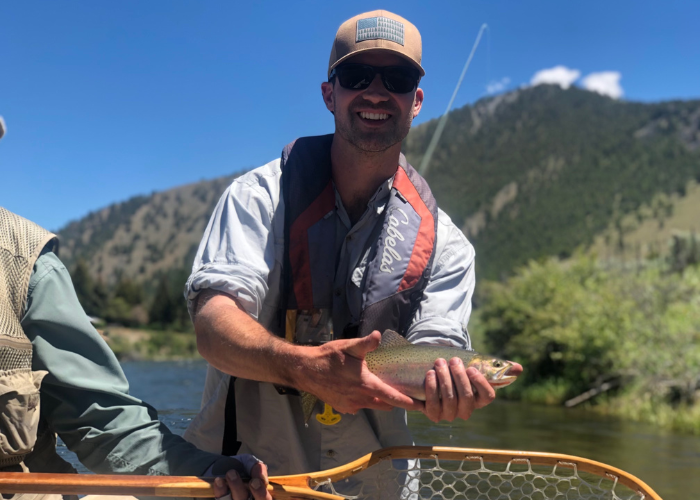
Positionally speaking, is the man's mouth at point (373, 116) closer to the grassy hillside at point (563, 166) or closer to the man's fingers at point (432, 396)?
the man's fingers at point (432, 396)

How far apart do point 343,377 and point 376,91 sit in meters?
1.30

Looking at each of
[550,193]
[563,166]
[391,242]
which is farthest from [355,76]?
[563,166]

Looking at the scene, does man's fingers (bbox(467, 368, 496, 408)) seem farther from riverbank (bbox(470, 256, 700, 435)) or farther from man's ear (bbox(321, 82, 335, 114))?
riverbank (bbox(470, 256, 700, 435))

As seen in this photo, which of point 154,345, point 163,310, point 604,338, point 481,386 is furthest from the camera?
point 163,310

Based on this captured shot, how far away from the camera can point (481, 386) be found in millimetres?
2254

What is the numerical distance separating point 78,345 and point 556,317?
32.9 metres

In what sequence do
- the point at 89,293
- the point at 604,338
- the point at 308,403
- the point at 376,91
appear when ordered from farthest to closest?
the point at 89,293 < the point at 604,338 < the point at 376,91 < the point at 308,403

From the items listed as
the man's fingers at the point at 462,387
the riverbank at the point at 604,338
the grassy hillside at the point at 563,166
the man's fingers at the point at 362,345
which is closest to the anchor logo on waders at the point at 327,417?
the man's fingers at the point at 462,387

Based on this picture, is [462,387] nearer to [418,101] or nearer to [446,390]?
[446,390]

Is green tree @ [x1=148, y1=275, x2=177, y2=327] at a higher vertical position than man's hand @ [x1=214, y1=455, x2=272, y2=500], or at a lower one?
higher

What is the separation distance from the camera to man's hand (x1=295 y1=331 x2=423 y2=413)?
2.00 m

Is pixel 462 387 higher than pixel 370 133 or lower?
lower

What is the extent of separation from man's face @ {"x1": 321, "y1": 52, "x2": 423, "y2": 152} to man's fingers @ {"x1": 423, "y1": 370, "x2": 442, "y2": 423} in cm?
104

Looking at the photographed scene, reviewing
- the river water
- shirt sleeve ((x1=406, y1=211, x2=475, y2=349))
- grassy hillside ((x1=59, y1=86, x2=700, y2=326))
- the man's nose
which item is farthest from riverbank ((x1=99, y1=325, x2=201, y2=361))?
the man's nose
